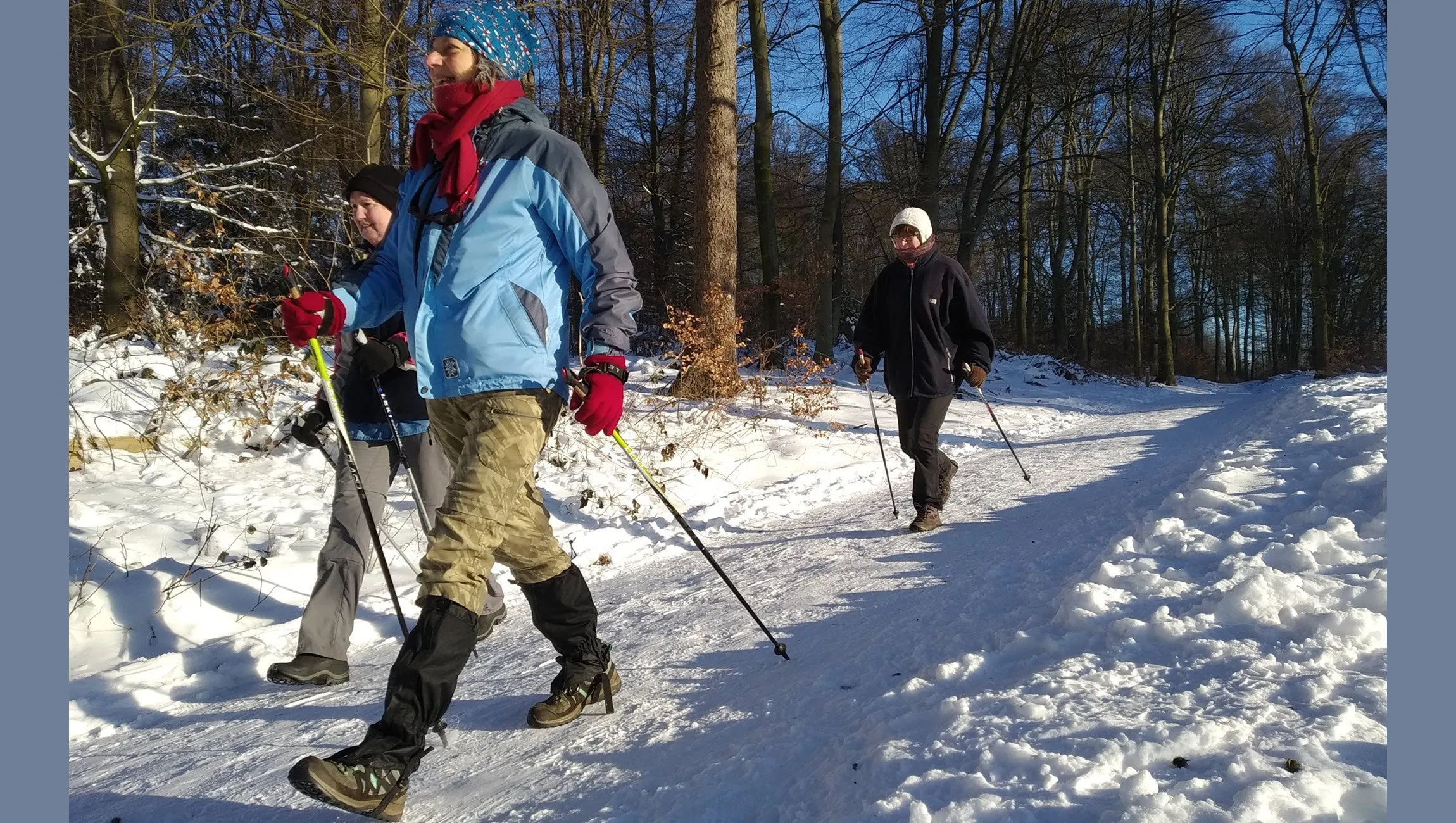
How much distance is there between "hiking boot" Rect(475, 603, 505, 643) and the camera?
4031mm

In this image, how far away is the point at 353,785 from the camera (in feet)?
7.02

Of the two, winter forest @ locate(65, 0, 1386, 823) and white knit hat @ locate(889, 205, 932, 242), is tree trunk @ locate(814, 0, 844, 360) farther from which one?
white knit hat @ locate(889, 205, 932, 242)

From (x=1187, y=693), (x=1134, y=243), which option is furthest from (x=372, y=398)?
(x=1134, y=243)

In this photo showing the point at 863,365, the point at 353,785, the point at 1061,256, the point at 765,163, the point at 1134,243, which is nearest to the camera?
the point at 353,785

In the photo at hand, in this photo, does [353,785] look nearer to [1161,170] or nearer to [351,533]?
[351,533]

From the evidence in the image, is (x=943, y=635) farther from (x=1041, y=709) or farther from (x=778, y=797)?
(x=778, y=797)

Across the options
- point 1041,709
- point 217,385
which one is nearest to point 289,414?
point 217,385

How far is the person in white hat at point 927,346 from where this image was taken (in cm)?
564

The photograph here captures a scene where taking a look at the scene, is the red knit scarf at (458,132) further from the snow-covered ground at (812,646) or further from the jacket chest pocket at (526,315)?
the snow-covered ground at (812,646)

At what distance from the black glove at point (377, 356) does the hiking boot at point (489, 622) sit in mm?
1238

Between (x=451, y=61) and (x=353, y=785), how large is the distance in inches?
84.1

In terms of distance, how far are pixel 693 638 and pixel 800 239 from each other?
20.2m

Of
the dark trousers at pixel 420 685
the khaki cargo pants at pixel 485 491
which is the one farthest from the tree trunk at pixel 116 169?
the dark trousers at pixel 420 685

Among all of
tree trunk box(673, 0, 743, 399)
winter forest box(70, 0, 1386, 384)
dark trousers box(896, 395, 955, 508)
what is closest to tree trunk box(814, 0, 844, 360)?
winter forest box(70, 0, 1386, 384)
